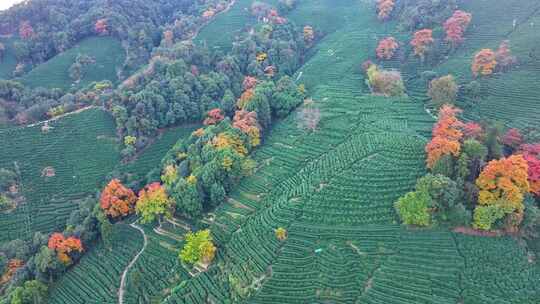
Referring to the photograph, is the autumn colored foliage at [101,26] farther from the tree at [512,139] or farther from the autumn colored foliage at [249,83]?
the tree at [512,139]

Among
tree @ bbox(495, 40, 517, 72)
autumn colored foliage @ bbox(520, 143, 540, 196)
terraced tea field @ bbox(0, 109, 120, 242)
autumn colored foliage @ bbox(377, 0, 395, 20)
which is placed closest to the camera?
autumn colored foliage @ bbox(520, 143, 540, 196)

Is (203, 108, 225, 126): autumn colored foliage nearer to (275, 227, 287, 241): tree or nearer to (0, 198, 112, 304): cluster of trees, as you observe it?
(0, 198, 112, 304): cluster of trees

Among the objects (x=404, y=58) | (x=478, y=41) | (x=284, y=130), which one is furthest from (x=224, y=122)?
(x=478, y=41)

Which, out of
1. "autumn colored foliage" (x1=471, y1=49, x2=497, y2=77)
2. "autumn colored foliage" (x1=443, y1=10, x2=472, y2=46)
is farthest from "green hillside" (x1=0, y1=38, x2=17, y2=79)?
"autumn colored foliage" (x1=471, y1=49, x2=497, y2=77)

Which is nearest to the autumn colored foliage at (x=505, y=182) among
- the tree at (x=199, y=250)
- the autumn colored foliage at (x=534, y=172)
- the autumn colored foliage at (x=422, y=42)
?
the autumn colored foliage at (x=534, y=172)

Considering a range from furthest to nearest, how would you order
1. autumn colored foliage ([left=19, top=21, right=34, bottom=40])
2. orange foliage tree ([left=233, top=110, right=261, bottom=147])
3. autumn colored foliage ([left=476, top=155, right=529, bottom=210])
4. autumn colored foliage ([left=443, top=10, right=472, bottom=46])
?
autumn colored foliage ([left=19, top=21, right=34, bottom=40]), autumn colored foliage ([left=443, top=10, right=472, bottom=46]), orange foliage tree ([left=233, top=110, right=261, bottom=147]), autumn colored foliage ([left=476, top=155, right=529, bottom=210])

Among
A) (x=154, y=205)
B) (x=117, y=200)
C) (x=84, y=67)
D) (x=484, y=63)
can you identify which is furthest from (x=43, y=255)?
(x=484, y=63)
